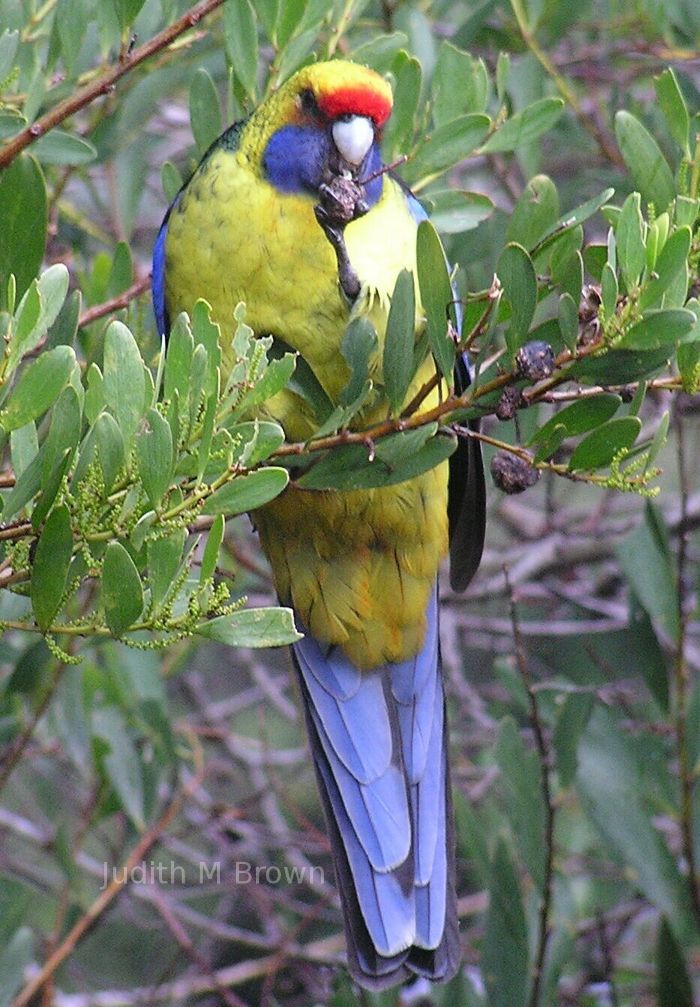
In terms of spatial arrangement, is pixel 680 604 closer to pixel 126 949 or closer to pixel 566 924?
pixel 566 924

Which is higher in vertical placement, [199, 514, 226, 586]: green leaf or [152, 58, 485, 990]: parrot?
[199, 514, 226, 586]: green leaf

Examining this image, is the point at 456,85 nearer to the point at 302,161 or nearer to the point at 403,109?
the point at 403,109

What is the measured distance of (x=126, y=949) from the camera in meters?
3.32

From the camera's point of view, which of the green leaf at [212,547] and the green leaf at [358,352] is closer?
the green leaf at [212,547]

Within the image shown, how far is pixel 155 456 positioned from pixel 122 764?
53.3 inches

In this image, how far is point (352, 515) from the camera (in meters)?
1.87

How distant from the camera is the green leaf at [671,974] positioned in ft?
6.40

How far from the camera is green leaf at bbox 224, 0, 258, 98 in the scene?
5.34 ft

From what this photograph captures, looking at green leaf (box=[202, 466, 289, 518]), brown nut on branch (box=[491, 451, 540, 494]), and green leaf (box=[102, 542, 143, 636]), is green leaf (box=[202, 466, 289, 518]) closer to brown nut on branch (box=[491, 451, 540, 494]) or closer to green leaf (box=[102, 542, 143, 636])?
green leaf (box=[102, 542, 143, 636])

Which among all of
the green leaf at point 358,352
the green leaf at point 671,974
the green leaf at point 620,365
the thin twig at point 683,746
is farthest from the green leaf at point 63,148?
the green leaf at point 671,974

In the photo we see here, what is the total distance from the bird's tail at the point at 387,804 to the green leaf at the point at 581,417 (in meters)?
0.80

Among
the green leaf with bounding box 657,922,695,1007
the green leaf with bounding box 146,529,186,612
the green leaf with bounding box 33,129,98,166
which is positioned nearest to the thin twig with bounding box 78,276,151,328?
the green leaf with bounding box 33,129,98,166

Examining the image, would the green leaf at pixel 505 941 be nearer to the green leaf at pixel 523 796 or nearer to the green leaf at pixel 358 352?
the green leaf at pixel 523 796

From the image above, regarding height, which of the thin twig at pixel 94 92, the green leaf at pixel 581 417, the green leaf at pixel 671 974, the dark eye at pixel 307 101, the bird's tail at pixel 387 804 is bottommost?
the green leaf at pixel 671 974
